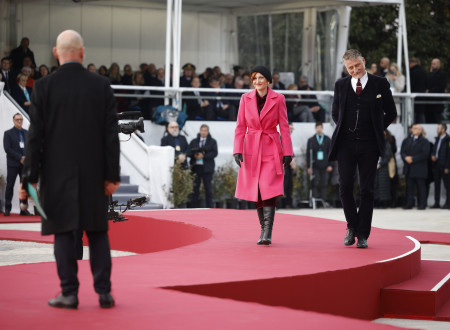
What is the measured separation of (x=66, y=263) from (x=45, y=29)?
1822 cm

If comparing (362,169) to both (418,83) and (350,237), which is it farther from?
(418,83)

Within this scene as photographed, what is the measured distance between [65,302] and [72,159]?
870 millimetres

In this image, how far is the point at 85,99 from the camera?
5590 millimetres

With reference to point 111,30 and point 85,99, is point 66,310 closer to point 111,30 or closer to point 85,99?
point 85,99

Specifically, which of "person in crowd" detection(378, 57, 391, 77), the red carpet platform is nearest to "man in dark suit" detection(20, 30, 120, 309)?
the red carpet platform

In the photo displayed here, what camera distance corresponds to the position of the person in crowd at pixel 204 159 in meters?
18.8

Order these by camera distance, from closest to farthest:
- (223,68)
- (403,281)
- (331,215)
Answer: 1. (403,281)
2. (331,215)
3. (223,68)

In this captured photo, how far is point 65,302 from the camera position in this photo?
18.1 ft

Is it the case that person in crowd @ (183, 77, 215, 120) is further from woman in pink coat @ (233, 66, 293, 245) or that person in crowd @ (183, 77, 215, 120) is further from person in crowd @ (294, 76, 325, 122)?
woman in pink coat @ (233, 66, 293, 245)

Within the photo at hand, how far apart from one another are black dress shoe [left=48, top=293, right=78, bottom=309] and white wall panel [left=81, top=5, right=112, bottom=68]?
18.4 m

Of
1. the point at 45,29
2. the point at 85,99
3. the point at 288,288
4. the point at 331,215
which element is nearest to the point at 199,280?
the point at 288,288

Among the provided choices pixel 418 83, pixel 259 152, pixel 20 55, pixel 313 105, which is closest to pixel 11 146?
pixel 20 55

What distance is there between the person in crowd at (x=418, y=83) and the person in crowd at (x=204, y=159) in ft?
21.6

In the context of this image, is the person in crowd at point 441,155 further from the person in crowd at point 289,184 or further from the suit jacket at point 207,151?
the suit jacket at point 207,151
